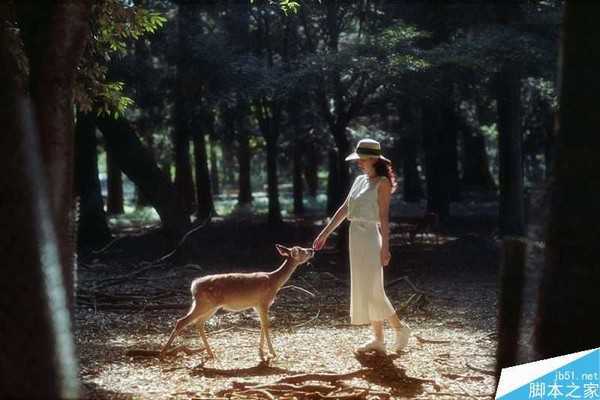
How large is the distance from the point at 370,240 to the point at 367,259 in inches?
7.2

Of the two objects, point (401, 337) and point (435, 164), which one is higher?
point (435, 164)

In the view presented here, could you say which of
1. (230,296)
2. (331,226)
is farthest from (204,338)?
(331,226)

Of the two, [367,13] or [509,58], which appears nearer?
[509,58]

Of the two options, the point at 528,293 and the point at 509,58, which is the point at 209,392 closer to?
the point at 528,293

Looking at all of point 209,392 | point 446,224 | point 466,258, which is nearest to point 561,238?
point 209,392

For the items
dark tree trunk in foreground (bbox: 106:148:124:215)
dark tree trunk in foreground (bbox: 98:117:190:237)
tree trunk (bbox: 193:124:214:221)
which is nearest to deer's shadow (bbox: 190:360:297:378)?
dark tree trunk in foreground (bbox: 98:117:190:237)

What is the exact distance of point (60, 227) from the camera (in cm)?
469

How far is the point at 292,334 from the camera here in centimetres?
874

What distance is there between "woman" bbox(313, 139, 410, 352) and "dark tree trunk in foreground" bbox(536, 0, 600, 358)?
2447mm

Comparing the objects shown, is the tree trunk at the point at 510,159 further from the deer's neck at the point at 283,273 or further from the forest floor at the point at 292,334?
the deer's neck at the point at 283,273

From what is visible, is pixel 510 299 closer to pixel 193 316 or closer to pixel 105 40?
pixel 193 316

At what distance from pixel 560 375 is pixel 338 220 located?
3027mm

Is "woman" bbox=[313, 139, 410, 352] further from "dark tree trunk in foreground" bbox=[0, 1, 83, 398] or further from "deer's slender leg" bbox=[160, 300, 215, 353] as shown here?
"dark tree trunk in foreground" bbox=[0, 1, 83, 398]

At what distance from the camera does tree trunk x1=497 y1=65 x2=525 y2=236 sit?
17.6 metres
